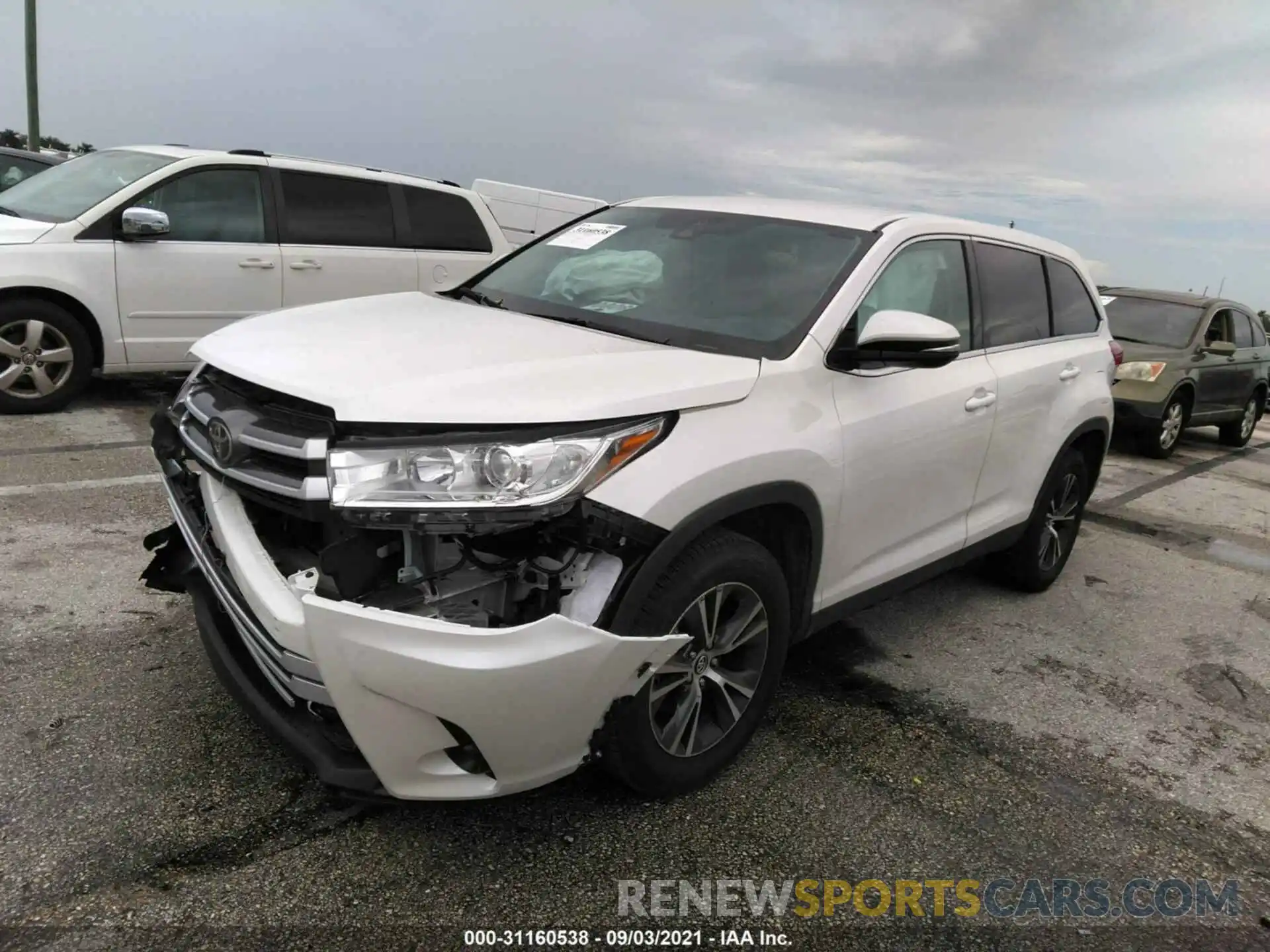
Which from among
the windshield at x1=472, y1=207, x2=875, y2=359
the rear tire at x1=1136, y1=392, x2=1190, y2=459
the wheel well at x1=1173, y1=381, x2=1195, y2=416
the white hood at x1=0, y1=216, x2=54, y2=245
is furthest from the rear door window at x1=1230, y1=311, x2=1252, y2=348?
the white hood at x1=0, y1=216, x2=54, y2=245

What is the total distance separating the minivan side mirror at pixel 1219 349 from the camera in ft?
32.3

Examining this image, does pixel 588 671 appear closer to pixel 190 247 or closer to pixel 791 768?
pixel 791 768

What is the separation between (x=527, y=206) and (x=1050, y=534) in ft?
20.6

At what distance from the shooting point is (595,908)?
2373mm

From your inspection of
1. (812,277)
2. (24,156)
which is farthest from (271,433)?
(24,156)

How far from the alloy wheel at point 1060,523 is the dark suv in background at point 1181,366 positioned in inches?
204

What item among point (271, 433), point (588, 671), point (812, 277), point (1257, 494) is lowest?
point (1257, 494)

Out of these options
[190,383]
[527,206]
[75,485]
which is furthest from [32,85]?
[190,383]

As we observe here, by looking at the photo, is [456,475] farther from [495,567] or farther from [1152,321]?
[1152,321]

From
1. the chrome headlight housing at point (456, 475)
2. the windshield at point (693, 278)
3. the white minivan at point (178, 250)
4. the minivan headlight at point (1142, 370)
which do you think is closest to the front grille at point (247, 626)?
the chrome headlight housing at point (456, 475)

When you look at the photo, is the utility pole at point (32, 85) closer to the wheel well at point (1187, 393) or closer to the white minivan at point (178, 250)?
the white minivan at point (178, 250)

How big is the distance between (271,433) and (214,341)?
688mm

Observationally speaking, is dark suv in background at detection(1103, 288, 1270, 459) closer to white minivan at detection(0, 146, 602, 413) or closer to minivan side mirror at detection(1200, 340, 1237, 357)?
minivan side mirror at detection(1200, 340, 1237, 357)

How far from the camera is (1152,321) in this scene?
10.3 metres
